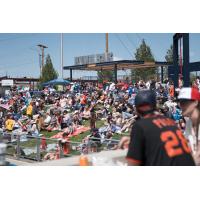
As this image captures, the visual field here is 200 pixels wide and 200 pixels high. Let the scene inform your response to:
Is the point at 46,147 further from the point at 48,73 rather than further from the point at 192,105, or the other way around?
the point at 48,73

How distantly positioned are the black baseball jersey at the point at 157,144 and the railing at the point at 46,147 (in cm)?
285

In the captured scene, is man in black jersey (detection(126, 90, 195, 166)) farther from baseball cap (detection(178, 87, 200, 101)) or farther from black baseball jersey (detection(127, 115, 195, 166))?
baseball cap (detection(178, 87, 200, 101))

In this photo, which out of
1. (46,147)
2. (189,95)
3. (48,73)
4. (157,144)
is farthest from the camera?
(48,73)

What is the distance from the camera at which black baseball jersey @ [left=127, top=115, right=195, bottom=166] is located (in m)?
2.17

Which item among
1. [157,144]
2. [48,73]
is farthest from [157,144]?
[48,73]

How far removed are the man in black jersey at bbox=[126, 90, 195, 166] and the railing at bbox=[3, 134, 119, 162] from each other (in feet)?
9.30

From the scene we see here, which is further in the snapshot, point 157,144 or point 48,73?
point 48,73

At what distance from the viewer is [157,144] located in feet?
7.11

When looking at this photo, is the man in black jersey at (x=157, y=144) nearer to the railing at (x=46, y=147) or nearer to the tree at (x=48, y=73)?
the railing at (x=46, y=147)

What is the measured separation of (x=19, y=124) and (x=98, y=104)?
3680 mm

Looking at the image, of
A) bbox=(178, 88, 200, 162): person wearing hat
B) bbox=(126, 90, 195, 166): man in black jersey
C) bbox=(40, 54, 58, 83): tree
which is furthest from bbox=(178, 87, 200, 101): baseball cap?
bbox=(40, 54, 58, 83): tree
